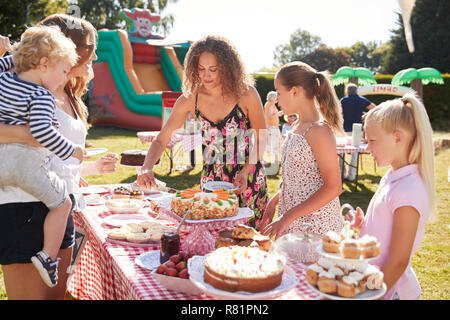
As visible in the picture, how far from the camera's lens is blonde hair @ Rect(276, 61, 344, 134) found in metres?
2.47

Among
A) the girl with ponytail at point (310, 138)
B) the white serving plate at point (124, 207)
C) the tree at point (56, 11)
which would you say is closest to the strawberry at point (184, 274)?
the girl with ponytail at point (310, 138)

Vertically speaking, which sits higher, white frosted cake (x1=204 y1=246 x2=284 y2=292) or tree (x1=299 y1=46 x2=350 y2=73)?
tree (x1=299 y1=46 x2=350 y2=73)

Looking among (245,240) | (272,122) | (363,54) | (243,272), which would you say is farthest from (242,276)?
(363,54)

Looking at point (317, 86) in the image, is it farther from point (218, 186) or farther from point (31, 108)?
point (31, 108)

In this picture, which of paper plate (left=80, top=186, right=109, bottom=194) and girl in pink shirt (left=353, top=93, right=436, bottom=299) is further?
paper plate (left=80, top=186, right=109, bottom=194)

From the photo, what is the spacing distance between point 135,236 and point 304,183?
1.04 m

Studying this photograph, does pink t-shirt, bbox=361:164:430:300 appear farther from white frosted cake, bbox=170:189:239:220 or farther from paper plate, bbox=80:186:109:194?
paper plate, bbox=80:186:109:194

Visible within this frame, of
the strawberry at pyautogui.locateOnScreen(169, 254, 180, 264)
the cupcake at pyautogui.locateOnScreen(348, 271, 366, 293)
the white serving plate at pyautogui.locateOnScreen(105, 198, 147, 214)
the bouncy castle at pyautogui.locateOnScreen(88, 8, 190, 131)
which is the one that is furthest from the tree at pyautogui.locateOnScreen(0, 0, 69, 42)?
the cupcake at pyautogui.locateOnScreen(348, 271, 366, 293)

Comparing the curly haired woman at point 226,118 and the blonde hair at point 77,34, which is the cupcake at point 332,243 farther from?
the blonde hair at point 77,34

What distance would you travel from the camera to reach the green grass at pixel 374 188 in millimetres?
4613

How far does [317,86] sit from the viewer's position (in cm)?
250

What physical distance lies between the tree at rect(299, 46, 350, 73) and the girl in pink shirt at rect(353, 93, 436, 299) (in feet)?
187

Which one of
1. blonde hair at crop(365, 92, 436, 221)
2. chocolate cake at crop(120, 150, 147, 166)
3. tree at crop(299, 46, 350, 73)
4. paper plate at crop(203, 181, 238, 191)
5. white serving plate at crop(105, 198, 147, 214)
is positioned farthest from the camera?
tree at crop(299, 46, 350, 73)
